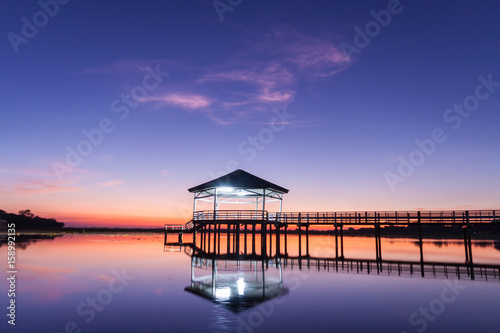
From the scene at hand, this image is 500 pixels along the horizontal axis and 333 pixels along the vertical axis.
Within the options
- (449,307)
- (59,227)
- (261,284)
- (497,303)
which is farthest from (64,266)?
(59,227)

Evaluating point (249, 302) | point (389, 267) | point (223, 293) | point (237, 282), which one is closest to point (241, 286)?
point (237, 282)

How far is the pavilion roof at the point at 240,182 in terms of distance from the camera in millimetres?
33875

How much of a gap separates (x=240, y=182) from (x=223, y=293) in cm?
1602

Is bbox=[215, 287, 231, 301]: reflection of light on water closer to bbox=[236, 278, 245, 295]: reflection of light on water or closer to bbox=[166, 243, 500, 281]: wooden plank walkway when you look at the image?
bbox=[236, 278, 245, 295]: reflection of light on water

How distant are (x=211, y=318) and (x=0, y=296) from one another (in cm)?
1321

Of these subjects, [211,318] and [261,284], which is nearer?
[211,318]

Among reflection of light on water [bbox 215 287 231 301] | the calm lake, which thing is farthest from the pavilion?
reflection of light on water [bbox 215 287 231 301]

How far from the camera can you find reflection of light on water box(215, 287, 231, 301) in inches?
728

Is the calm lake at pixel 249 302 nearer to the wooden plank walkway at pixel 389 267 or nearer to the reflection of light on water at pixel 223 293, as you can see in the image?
the reflection of light on water at pixel 223 293

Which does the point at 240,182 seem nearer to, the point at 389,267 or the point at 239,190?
the point at 239,190

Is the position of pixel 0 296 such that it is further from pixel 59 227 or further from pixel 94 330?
pixel 59 227

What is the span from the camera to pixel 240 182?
113 ft

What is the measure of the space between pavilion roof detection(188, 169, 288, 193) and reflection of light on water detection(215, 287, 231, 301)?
1419cm

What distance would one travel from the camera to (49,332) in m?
13.8
